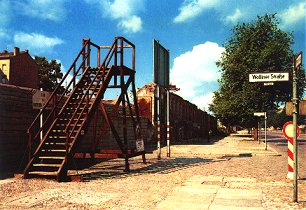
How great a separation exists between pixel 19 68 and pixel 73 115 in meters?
47.7

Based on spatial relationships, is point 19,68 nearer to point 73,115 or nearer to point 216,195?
point 73,115

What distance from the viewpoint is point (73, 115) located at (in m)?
9.92

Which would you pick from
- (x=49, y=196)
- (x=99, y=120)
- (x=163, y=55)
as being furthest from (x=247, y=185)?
(x=99, y=120)

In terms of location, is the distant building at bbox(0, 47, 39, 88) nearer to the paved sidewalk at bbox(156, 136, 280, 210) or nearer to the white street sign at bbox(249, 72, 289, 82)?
the paved sidewalk at bbox(156, 136, 280, 210)

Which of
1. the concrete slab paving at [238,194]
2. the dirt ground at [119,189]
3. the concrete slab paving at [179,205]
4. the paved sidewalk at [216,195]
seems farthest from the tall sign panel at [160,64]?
the concrete slab paving at [179,205]

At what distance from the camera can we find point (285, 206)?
21.7ft

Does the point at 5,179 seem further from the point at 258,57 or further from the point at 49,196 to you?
the point at 258,57

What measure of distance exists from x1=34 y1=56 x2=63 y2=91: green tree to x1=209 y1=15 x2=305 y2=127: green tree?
31.9 metres

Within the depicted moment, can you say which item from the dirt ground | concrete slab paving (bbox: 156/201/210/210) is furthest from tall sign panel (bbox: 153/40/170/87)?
concrete slab paving (bbox: 156/201/210/210)

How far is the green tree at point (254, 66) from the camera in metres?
31.6

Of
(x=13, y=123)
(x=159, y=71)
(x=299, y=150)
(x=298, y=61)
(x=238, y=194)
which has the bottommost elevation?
(x=299, y=150)

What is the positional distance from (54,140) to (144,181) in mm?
3315

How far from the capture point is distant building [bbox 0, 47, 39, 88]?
51438mm

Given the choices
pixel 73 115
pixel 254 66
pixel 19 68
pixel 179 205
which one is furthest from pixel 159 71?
pixel 19 68
